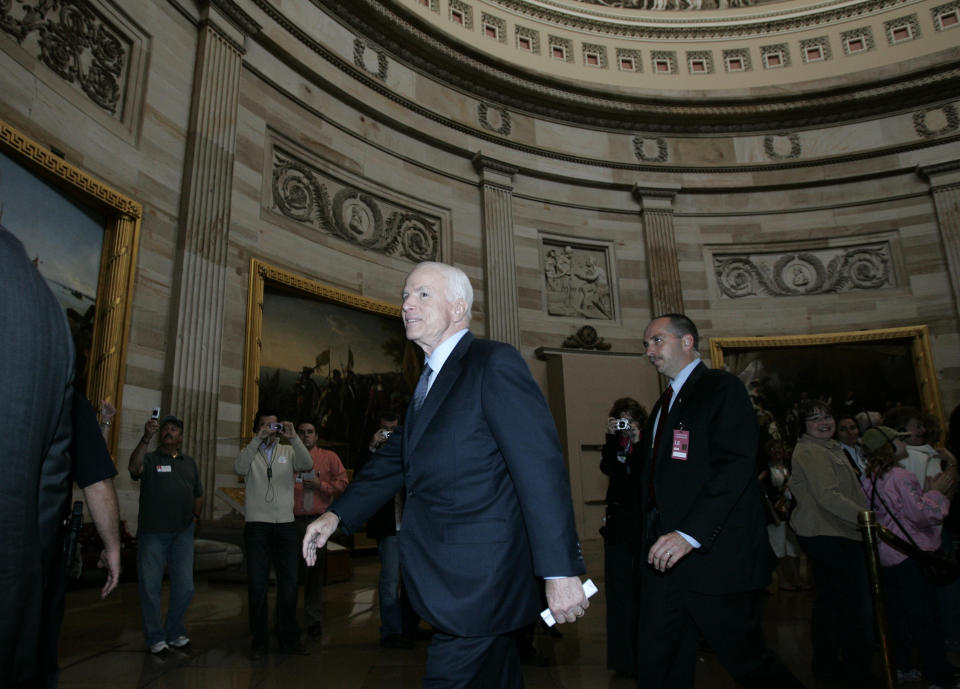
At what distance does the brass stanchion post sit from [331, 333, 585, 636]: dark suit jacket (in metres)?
2.03

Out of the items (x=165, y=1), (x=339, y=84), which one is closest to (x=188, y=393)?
(x=165, y=1)

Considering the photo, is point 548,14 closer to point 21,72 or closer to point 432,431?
point 21,72

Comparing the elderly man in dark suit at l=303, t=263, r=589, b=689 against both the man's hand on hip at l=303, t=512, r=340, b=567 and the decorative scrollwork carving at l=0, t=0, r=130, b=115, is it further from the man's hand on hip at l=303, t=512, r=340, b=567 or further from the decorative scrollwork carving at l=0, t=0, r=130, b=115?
the decorative scrollwork carving at l=0, t=0, r=130, b=115

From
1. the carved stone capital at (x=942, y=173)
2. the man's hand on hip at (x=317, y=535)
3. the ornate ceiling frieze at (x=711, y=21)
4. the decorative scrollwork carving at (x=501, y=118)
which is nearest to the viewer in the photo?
the man's hand on hip at (x=317, y=535)

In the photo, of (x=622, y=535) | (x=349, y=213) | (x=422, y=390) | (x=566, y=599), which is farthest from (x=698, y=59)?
(x=566, y=599)

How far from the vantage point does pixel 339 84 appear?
12.1 meters

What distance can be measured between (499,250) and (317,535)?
12.1 meters

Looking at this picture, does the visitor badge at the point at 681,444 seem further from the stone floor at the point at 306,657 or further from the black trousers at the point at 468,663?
the stone floor at the point at 306,657

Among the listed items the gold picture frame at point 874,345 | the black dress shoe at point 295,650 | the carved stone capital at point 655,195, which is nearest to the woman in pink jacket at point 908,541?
the black dress shoe at point 295,650

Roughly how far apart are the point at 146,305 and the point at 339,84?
594 centimetres

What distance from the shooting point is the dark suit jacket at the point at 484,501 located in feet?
6.59

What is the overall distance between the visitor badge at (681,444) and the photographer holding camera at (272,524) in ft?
10.4

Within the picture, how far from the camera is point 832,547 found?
3.96 metres

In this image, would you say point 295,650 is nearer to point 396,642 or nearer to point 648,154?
point 396,642
